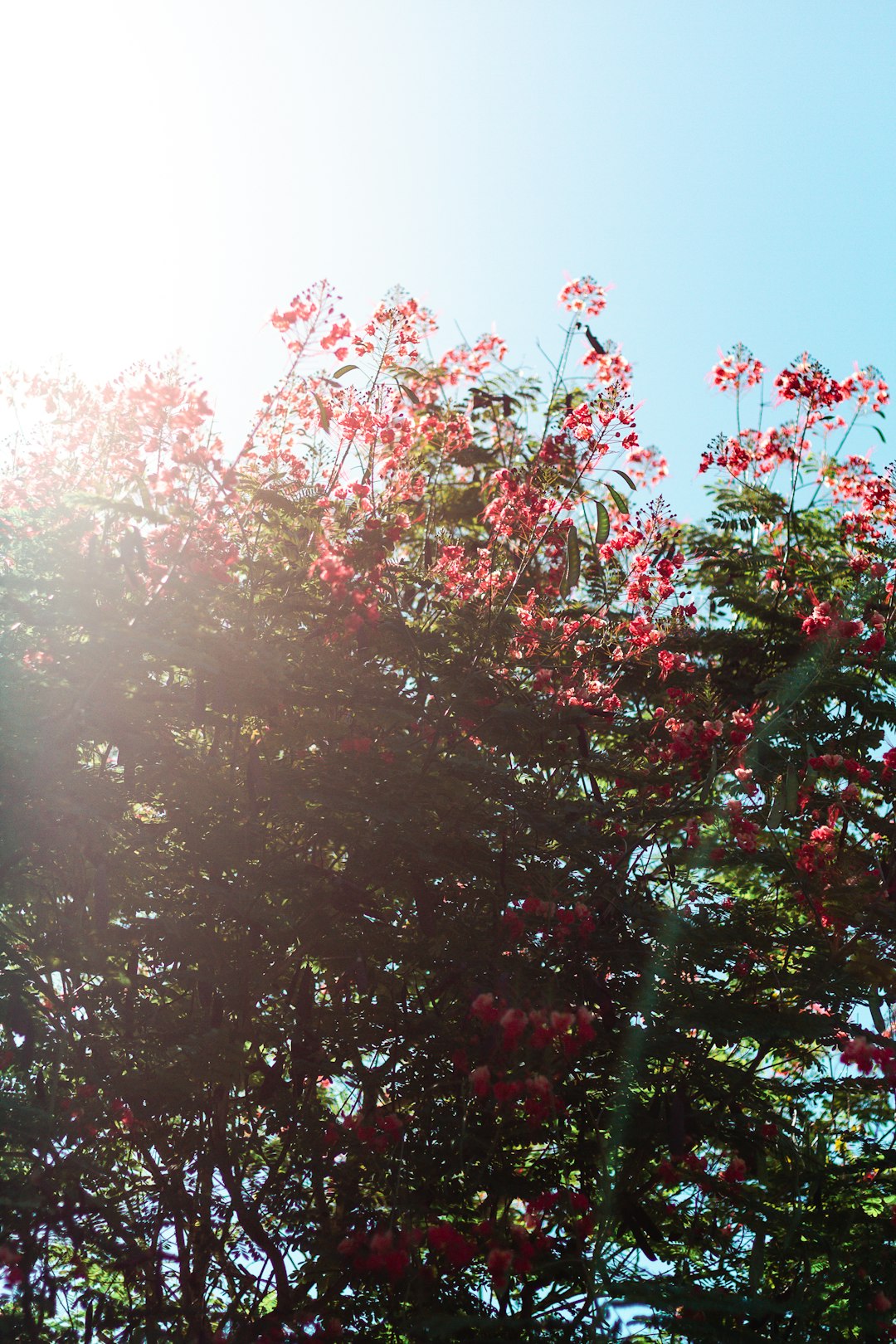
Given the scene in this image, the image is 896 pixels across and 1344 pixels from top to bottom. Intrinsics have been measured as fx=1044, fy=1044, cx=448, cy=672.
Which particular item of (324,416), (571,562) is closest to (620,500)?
(571,562)

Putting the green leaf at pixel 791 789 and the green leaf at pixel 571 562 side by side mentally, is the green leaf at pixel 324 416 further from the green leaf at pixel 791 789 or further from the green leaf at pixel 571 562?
the green leaf at pixel 791 789

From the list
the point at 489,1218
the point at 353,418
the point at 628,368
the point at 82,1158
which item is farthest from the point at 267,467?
the point at 489,1218

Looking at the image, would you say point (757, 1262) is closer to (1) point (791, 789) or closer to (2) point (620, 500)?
(1) point (791, 789)

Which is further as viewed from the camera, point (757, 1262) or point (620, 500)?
point (620, 500)

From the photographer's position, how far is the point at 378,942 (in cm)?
418

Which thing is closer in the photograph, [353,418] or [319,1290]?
[319,1290]

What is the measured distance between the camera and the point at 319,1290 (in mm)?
3602

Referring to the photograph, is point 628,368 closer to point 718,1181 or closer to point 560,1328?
point 718,1181

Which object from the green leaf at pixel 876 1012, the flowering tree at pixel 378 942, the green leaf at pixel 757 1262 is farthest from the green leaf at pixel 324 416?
the green leaf at pixel 757 1262

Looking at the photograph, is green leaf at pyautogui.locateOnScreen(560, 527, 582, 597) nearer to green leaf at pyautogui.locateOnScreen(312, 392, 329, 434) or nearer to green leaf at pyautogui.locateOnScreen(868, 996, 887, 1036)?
green leaf at pyautogui.locateOnScreen(312, 392, 329, 434)

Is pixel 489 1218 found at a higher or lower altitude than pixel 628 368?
lower

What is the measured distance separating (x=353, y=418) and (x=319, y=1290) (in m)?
3.72

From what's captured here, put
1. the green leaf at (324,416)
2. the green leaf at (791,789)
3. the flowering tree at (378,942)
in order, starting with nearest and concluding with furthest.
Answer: the flowering tree at (378,942) → the green leaf at (791,789) → the green leaf at (324,416)

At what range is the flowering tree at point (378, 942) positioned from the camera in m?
3.56
